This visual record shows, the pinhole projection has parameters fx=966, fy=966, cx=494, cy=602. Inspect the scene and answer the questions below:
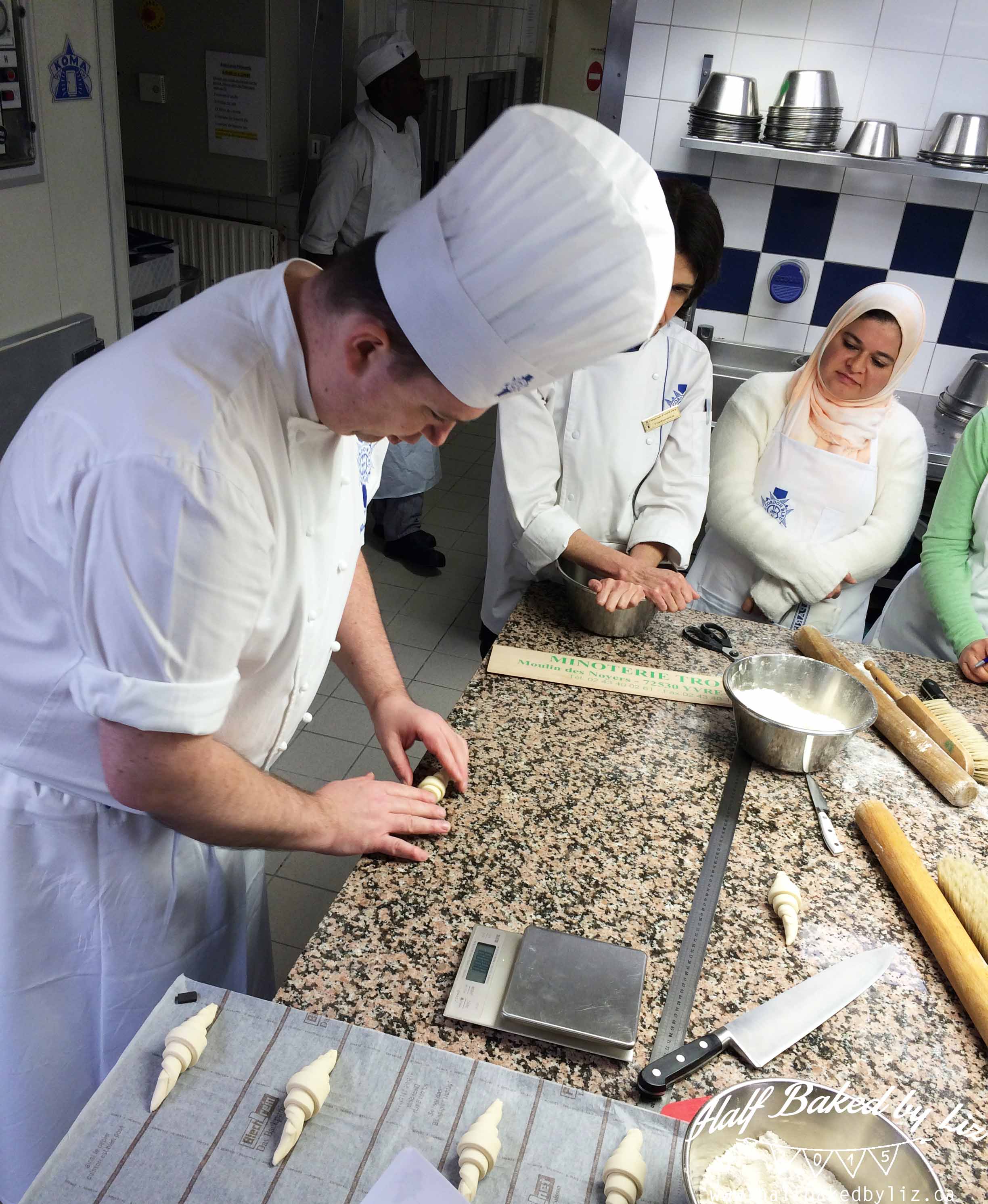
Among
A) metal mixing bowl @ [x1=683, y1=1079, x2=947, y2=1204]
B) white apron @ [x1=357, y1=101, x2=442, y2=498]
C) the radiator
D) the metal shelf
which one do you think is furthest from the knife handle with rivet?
the radiator

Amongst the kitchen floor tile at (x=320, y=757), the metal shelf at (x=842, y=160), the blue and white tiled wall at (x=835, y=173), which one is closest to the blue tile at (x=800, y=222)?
the blue and white tiled wall at (x=835, y=173)

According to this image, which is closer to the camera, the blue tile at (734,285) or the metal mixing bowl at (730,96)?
the metal mixing bowl at (730,96)

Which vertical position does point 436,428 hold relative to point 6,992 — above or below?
above

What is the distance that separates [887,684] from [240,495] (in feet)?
3.92

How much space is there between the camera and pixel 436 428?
1.02 metres

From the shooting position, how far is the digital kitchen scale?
3.24 ft

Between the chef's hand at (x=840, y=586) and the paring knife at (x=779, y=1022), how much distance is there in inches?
51.3

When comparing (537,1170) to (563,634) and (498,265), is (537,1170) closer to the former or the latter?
(498,265)

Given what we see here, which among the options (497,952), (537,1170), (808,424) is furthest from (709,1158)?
(808,424)

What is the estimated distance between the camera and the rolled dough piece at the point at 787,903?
1.16m

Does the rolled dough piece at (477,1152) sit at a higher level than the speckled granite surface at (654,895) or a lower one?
higher

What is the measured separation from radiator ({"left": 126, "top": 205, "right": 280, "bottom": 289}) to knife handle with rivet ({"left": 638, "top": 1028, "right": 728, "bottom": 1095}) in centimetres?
426

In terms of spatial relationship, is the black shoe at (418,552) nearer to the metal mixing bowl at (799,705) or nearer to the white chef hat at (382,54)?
the white chef hat at (382,54)

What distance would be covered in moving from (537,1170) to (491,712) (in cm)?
77
